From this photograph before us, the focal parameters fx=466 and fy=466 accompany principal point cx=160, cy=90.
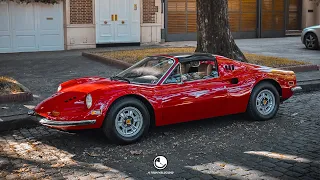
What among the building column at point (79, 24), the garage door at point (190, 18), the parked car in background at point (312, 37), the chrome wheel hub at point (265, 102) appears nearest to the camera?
the chrome wheel hub at point (265, 102)

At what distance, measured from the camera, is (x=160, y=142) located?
649cm

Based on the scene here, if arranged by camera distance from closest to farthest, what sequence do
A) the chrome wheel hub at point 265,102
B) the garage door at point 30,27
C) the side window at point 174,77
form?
the side window at point 174,77 → the chrome wheel hub at point 265,102 → the garage door at point 30,27

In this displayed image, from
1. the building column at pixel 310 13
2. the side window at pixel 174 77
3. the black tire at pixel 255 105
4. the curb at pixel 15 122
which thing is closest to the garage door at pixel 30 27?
the curb at pixel 15 122

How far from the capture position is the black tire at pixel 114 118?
6150 millimetres

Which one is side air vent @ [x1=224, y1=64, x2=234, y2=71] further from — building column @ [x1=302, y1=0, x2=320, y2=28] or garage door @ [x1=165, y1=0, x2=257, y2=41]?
building column @ [x1=302, y1=0, x2=320, y2=28]

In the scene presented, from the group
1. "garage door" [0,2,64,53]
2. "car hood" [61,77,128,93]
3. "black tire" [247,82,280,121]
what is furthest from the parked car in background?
"car hood" [61,77,128,93]

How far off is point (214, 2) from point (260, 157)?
22.8 feet

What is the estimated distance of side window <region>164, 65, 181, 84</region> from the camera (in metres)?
6.76

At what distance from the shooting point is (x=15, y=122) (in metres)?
7.38

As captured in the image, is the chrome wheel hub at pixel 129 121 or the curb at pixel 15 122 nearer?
the chrome wheel hub at pixel 129 121

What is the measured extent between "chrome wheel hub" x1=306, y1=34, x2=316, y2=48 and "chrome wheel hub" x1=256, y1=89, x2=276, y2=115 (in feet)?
37.0

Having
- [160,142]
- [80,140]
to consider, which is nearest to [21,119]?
[80,140]

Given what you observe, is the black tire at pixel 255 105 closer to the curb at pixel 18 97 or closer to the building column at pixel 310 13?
the curb at pixel 18 97

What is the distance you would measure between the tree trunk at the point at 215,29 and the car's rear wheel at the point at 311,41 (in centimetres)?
681
